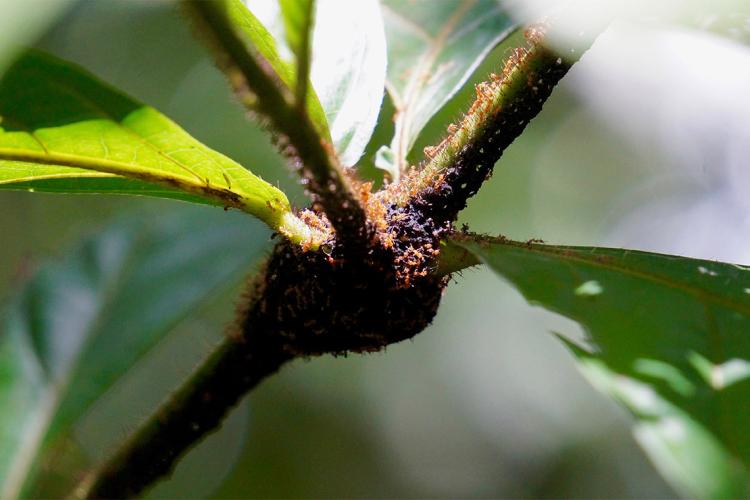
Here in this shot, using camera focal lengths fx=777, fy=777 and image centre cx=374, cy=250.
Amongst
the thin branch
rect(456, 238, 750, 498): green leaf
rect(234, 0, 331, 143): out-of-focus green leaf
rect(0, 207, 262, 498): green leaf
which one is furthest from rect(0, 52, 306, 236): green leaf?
rect(0, 207, 262, 498): green leaf

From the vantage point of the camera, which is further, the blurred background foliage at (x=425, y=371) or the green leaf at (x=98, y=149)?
the blurred background foliage at (x=425, y=371)

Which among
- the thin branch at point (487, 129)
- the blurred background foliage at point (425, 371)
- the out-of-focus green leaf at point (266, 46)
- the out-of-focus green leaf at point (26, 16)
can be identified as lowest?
the blurred background foliage at point (425, 371)

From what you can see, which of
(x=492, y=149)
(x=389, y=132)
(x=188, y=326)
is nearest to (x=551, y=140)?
(x=188, y=326)

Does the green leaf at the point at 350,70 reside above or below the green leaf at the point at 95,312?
above

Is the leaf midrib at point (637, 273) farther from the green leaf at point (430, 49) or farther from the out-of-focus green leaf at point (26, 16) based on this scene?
the out-of-focus green leaf at point (26, 16)

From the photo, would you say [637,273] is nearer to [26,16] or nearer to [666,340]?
[666,340]

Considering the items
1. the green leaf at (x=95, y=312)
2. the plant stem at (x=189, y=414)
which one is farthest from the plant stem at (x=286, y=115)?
the green leaf at (x=95, y=312)
